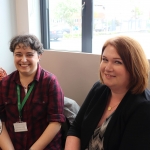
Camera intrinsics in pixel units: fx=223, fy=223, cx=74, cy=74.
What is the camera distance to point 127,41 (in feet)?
4.07

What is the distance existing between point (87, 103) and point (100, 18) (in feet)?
3.59

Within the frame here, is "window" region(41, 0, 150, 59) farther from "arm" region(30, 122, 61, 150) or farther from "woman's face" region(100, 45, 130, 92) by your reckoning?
"arm" region(30, 122, 61, 150)

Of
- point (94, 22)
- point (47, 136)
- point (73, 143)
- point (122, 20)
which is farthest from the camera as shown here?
point (94, 22)

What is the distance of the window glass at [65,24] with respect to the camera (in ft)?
7.89

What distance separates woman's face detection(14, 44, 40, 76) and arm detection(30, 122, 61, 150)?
0.43m

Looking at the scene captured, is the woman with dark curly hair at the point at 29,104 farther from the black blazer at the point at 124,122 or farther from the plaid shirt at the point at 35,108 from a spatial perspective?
the black blazer at the point at 124,122

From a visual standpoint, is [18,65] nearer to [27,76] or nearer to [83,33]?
[27,76]

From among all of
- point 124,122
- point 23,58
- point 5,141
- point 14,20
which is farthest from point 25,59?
point 14,20

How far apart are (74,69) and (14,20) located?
3.12 ft

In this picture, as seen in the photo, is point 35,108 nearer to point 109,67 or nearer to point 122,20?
point 109,67

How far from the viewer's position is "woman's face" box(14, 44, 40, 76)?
1.64 m

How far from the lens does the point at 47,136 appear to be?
1.61 meters

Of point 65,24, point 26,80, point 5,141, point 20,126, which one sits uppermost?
point 65,24

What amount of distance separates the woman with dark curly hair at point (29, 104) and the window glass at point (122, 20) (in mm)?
842
